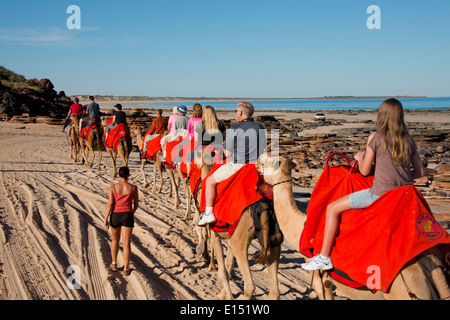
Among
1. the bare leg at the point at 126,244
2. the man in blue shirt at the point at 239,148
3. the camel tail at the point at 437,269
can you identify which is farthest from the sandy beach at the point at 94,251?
the camel tail at the point at 437,269

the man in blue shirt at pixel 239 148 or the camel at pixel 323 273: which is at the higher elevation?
the man in blue shirt at pixel 239 148

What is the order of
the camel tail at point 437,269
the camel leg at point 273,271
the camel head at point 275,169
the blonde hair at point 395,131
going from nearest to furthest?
the camel tail at point 437,269 → the blonde hair at point 395,131 → the camel head at point 275,169 → the camel leg at point 273,271

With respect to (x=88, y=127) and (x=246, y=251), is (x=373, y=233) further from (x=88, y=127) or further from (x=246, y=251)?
(x=88, y=127)

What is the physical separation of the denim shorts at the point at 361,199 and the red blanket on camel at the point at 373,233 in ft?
0.17

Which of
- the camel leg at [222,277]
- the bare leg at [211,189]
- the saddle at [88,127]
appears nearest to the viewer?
the bare leg at [211,189]

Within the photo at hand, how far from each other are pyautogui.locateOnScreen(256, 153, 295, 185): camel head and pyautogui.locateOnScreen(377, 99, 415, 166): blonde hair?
1.41 m

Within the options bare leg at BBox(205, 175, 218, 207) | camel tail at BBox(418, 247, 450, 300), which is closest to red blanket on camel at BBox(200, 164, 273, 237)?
bare leg at BBox(205, 175, 218, 207)

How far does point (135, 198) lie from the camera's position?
6539 mm

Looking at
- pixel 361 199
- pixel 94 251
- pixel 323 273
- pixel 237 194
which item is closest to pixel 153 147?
pixel 94 251

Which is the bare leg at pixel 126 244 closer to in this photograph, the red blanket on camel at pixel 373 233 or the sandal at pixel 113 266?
the sandal at pixel 113 266

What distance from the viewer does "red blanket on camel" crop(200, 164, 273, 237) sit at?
511 cm

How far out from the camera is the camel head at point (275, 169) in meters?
4.94

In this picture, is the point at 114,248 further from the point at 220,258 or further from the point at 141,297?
the point at 220,258
